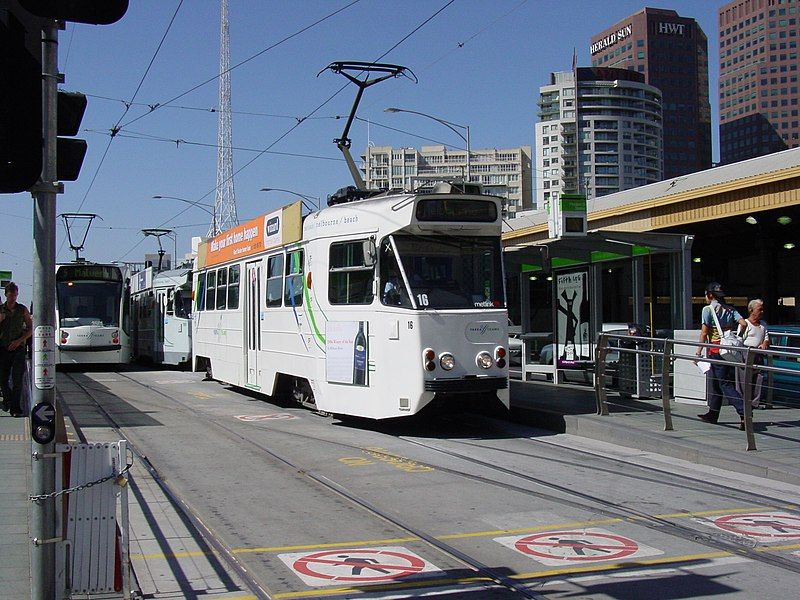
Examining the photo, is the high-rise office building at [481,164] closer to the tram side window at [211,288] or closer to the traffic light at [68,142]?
the tram side window at [211,288]

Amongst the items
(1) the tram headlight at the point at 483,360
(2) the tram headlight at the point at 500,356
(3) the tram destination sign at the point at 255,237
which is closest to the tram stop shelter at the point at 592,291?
(2) the tram headlight at the point at 500,356

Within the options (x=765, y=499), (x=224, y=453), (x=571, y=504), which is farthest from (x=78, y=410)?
(x=765, y=499)

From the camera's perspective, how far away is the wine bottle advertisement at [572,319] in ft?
59.3

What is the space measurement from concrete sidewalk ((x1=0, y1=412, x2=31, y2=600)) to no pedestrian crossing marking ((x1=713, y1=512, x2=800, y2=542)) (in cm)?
520

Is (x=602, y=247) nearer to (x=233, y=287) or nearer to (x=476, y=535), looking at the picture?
(x=233, y=287)

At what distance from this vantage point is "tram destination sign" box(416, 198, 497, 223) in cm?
1238

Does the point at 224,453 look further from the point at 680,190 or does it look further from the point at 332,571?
the point at 680,190

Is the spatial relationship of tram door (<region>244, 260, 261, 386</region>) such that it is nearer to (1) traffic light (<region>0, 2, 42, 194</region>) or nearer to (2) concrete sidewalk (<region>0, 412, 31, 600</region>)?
(2) concrete sidewalk (<region>0, 412, 31, 600</region>)

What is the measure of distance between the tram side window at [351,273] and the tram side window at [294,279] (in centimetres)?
127

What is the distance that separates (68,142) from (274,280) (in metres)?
11.0

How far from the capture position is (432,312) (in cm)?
1212

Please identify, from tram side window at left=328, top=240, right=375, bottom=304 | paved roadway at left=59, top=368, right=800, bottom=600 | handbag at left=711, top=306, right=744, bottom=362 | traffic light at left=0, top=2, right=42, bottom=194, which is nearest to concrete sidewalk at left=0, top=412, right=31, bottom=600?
paved roadway at left=59, top=368, right=800, bottom=600

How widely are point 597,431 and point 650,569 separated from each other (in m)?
6.25

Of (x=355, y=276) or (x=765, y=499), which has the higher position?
(x=355, y=276)
